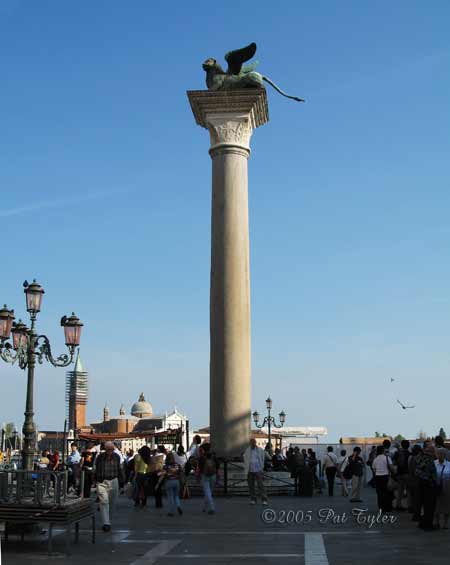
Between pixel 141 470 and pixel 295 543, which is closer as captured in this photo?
pixel 295 543

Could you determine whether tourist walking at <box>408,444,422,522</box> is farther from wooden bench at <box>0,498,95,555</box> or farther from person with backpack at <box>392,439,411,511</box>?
wooden bench at <box>0,498,95,555</box>

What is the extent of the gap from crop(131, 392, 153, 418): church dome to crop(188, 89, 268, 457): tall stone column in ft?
491

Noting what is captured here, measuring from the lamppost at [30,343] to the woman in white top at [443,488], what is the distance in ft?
23.5

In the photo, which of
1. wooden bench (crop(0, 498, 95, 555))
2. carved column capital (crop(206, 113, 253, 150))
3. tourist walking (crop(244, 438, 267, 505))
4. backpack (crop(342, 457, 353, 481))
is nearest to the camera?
wooden bench (crop(0, 498, 95, 555))

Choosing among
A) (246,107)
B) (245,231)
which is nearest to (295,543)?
(245,231)

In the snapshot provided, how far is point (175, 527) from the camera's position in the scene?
14266mm

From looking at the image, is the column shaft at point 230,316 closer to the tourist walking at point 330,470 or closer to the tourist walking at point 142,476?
the tourist walking at point 142,476

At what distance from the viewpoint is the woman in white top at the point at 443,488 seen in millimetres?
14016

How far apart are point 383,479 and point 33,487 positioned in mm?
7723

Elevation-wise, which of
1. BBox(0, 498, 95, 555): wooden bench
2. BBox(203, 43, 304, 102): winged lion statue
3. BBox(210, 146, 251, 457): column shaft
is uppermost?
BBox(203, 43, 304, 102): winged lion statue

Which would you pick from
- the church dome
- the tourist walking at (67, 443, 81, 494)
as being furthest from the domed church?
the tourist walking at (67, 443, 81, 494)

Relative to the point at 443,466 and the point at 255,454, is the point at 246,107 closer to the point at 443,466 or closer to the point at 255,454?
the point at 255,454

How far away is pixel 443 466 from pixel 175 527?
14.5 ft

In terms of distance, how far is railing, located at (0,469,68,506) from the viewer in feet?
36.2
